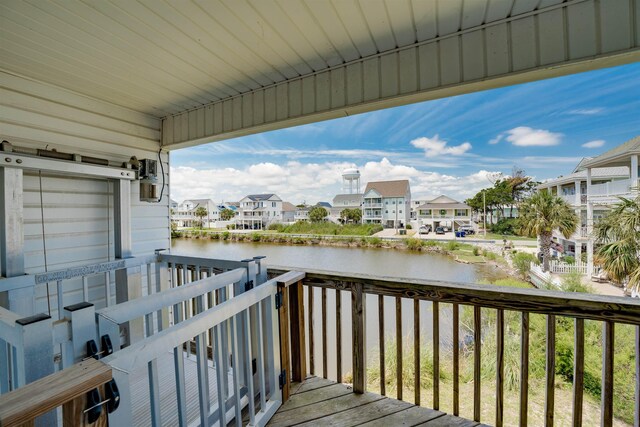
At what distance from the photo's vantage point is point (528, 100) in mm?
7430

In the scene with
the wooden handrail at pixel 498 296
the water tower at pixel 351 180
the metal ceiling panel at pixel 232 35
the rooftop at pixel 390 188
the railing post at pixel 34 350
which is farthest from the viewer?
the water tower at pixel 351 180

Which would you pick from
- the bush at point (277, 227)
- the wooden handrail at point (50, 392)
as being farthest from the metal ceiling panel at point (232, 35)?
the bush at point (277, 227)

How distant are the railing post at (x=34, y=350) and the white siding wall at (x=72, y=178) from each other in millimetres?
1953

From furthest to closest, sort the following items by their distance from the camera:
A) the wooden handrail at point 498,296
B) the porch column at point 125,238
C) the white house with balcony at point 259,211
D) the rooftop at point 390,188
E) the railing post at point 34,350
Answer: the rooftop at point 390,188 < the white house with balcony at point 259,211 < the porch column at point 125,238 < the wooden handrail at point 498,296 < the railing post at point 34,350

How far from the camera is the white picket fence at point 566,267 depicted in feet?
15.6

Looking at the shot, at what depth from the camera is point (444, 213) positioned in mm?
7879

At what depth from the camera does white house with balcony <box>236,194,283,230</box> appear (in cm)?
666

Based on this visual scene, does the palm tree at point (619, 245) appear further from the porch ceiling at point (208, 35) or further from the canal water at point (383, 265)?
the porch ceiling at point (208, 35)

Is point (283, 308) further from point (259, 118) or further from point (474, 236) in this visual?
point (474, 236)

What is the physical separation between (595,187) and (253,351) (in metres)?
4.87

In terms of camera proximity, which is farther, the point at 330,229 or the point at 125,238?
the point at 330,229

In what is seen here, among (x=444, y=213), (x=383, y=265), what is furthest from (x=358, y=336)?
(x=444, y=213)

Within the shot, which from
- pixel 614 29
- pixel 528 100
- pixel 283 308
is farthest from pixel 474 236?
pixel 283 308

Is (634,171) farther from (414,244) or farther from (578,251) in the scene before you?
(414,244)
